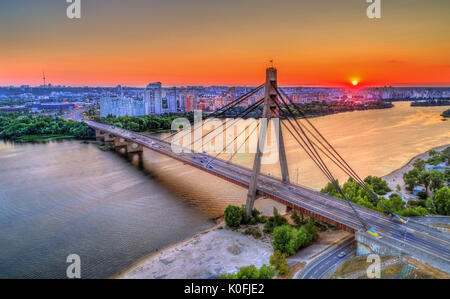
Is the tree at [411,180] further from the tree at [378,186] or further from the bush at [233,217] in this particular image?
the bush at [233,217]

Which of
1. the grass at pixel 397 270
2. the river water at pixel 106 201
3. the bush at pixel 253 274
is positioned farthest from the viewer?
the river water at pixel 106 201

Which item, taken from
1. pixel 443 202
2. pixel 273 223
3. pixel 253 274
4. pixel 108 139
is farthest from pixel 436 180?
pixel 108 139

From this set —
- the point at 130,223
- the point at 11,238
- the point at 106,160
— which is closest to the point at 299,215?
the point at 130,223

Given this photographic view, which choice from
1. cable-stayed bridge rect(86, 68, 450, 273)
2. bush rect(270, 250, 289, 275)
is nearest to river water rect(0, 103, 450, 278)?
cable-stayed bridge rect(86, 68, 450, 273)

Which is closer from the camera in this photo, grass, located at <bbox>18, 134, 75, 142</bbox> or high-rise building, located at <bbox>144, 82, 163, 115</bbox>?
grass, located at <bbox>18, 134, 75, 142</bbox>

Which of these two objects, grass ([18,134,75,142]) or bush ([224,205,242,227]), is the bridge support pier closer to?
grass ([18,134,75,142])

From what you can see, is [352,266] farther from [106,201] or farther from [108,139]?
[108,139]
